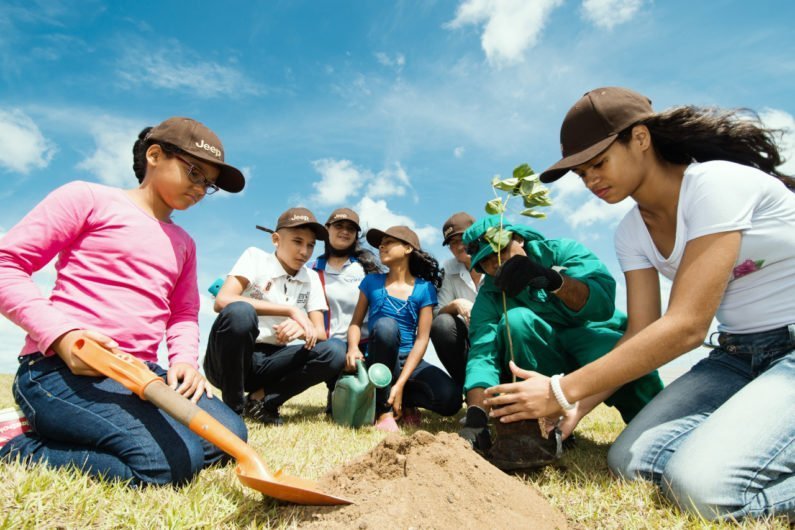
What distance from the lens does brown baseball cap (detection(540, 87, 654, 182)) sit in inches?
95.7

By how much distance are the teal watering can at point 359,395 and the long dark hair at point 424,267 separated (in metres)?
1.20

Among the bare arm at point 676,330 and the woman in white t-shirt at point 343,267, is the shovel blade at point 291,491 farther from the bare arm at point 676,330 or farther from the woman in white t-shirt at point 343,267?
the woman in white t-shirt at point 343,267

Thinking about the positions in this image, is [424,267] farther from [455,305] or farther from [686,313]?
[686,313]

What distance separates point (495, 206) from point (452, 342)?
64.6 inches

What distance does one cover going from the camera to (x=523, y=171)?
3160 millimetres

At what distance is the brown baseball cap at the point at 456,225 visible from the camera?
16.6ft

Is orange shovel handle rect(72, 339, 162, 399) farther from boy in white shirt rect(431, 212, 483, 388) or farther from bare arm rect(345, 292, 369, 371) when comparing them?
boy in white shirt rect(431, 212, 483, 388)

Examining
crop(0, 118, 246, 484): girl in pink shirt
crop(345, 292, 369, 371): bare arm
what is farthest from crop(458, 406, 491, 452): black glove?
crop(345, 292, 369, 371): bare arm

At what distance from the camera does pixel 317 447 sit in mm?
3111

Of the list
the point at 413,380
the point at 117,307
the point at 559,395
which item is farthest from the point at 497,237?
the point at 117,307

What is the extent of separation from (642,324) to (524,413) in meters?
0.94

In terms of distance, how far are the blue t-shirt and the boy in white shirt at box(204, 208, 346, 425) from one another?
1.57ft

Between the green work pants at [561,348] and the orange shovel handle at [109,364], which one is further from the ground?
the orange shovel handle at [109,364]

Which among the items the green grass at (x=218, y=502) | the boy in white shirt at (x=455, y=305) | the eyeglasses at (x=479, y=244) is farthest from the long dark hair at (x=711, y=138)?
the boy in white shirt at (x=455, y=305)
